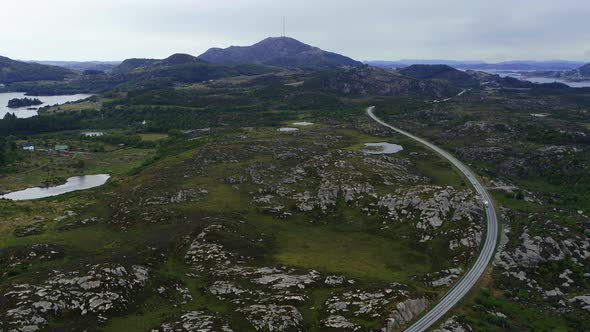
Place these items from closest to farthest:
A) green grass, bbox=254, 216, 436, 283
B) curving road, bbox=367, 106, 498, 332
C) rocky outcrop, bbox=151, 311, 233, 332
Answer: rocky outcrop, bbox=151, 311, 233, 332, curving road, bbox=367, 106, 498, 332, green grass, bbox=254, 216, 436, 283

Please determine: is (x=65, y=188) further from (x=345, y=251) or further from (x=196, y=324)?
(x=196, y=324)

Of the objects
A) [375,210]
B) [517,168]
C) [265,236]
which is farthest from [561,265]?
[517,168]

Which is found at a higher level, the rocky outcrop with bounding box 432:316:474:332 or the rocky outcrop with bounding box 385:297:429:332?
the rocky outcrop with bounding box 385:297:429:332

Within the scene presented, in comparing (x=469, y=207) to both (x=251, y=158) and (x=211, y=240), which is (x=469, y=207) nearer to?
(x=211, y=240)

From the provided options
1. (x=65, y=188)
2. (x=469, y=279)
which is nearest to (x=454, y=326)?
(x=469, y=279)

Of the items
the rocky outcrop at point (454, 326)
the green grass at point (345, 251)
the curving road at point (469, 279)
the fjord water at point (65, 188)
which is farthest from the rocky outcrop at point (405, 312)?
the fjord water at point (65, 188)

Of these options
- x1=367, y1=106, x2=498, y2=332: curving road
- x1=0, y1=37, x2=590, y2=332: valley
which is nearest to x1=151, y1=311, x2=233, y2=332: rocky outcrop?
x1=0, y1=37, x2=590, y2=332: valley

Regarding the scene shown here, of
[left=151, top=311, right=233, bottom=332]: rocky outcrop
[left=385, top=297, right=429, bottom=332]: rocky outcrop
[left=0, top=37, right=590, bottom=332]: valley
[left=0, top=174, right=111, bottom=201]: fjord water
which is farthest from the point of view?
[left=0, top=174, right=111, bottom=201]: fjord water

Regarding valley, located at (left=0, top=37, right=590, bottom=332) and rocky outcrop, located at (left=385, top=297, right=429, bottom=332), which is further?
valley, located at (left=0, top=37, right=590, bottom=332)

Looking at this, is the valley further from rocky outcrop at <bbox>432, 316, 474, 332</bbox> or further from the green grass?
the green grass
